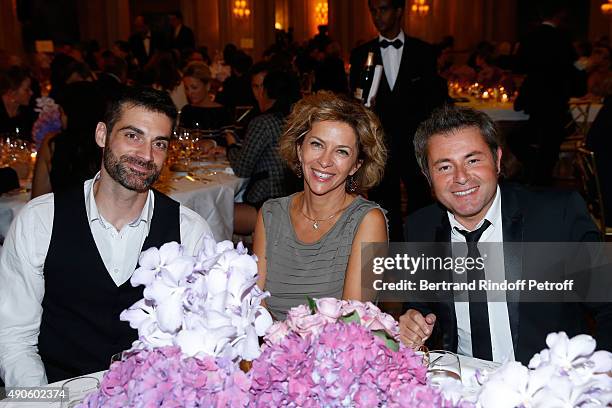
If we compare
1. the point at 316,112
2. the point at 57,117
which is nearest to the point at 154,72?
the point at 57,117

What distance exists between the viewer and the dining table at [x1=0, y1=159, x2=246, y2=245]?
352 cm

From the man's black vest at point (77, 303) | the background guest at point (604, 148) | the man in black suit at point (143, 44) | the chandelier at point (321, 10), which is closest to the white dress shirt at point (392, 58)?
the background guest at point (604, 148)

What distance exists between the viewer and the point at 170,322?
1.05 metres

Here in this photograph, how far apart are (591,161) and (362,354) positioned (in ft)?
12.1

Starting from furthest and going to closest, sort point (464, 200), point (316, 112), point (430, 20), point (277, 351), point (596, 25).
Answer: point (430, 20) < point (596, 25) < point (316, 112) < point (464, 200) < point (277, 351)

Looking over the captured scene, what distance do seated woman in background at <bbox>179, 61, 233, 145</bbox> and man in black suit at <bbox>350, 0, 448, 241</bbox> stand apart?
1409 mm

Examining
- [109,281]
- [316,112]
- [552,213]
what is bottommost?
[109,281]

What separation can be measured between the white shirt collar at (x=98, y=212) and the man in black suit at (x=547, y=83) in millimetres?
5319

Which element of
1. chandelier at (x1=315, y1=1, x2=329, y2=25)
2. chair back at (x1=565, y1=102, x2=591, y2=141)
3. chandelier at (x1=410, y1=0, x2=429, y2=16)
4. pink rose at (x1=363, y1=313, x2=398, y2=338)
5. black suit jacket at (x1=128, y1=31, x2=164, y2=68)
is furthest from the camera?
chandelier at (x1=315, y1=1, x2=329, y2=25)

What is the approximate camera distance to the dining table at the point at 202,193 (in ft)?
11.5

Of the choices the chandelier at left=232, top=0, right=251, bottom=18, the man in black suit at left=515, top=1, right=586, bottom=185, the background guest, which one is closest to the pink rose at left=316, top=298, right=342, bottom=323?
the background guest

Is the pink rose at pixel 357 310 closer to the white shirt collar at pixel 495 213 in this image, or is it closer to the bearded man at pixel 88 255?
the bearded man at pixel 88 255

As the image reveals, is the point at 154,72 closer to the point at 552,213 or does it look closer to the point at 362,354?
the point at 552,213

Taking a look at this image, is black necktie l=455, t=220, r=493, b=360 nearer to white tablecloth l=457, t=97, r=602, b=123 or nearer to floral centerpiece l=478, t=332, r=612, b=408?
A: floral centerpiece l=478, t=332, r=612, b=408
